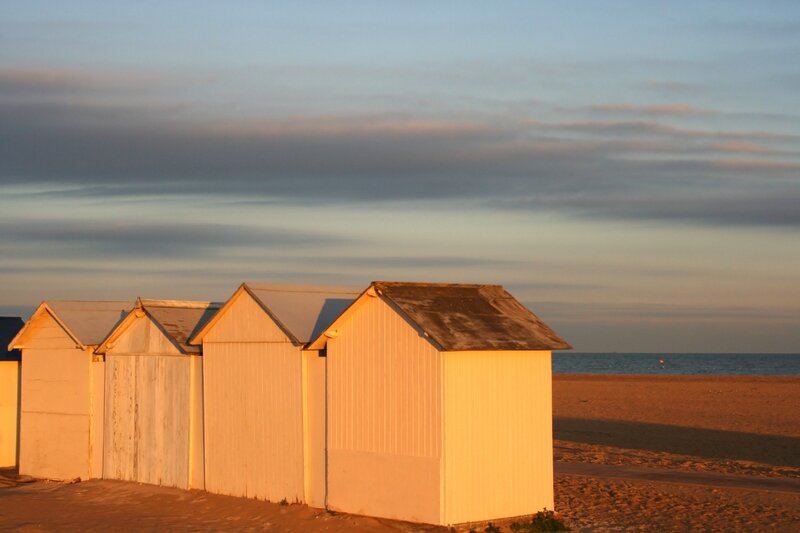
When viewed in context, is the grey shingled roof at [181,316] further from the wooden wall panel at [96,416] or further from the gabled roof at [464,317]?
the gabled roof at [464,317]

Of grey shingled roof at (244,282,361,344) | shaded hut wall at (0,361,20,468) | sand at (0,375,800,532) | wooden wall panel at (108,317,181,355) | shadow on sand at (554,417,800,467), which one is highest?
grey shingled roof at (244,282,361,344)

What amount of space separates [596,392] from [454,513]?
45.3 m

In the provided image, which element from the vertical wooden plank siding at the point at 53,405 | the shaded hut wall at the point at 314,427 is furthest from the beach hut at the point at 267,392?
the vertical wooden plank siding at the point at 53,405

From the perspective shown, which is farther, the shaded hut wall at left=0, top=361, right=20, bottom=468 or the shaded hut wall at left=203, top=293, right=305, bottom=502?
the shaded hut wall at left=0, top=361, right=20, bottom=468

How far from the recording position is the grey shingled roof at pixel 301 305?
61.8 ft

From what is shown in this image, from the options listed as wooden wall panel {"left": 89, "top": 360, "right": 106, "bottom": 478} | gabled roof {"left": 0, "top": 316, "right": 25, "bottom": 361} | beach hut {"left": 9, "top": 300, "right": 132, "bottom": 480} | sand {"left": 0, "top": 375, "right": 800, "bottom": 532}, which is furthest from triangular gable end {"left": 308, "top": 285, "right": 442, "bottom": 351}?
gabled roof {"left": 0, "top": 316, "right": 25, "bottom": 361}

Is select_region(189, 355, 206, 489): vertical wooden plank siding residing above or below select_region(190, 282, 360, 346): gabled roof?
below

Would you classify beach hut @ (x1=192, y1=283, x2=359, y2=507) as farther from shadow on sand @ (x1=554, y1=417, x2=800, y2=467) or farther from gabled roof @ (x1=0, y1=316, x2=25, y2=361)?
shadow on sand @ (x1=554, y1=417, x2=800, y2=467)

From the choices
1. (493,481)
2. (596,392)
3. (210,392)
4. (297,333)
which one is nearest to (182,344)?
(210,392)

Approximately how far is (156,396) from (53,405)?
402cm

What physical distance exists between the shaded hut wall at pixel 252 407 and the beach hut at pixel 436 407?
1.04m

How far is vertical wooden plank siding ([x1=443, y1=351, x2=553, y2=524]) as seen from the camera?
16.2m

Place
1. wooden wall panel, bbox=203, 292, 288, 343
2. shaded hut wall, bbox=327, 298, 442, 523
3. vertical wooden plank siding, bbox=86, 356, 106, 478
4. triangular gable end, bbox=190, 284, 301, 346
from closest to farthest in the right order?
1. shaded hut wall, bbox=327, 298, 442, 523
2. triangular gable end, bbox=190, 284, 301, 346
3. wooden wall panel, bbox=203, 292, 288, 343
4. vertical wooden plank siding, bbox=86, 356, 106, 478

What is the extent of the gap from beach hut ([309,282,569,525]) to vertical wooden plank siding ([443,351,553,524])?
2 cm
